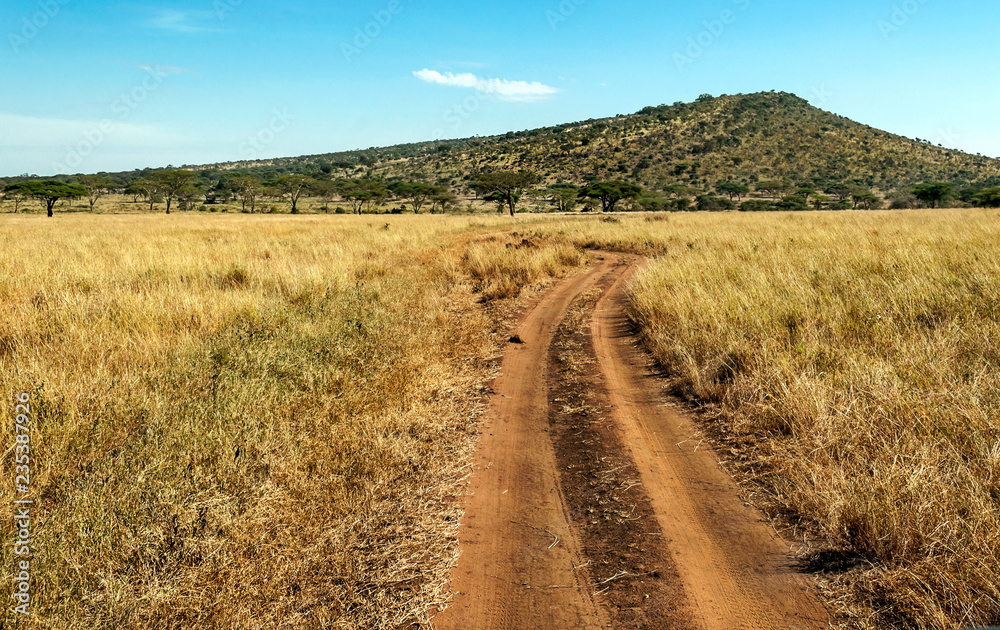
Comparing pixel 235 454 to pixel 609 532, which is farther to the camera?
pixel 235 454

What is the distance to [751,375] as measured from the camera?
5.43m

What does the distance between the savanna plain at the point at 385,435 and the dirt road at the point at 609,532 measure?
202mm

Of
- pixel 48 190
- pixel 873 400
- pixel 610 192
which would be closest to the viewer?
pixel 873 400

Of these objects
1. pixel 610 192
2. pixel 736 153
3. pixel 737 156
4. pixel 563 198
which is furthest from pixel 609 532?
pixel 736 153

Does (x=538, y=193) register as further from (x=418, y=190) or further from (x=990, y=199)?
(x=990, y=199)

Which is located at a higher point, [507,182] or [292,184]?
[292,184]

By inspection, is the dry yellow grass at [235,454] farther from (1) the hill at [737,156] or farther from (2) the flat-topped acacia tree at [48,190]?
(1) the hill at [737,156]

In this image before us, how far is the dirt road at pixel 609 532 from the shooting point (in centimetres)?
270

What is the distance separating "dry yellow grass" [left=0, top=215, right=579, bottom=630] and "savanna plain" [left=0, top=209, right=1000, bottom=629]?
19 millimetres

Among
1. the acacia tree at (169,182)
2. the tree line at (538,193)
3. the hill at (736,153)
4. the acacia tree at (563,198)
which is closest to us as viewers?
the tree line at (538,193)

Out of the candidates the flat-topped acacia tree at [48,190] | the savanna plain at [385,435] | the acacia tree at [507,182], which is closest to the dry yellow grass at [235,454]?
the savanna plain at [385,435]

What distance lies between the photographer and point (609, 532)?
11.1 ft

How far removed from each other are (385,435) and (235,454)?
127 centimetres

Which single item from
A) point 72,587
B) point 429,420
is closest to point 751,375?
point 429,420
